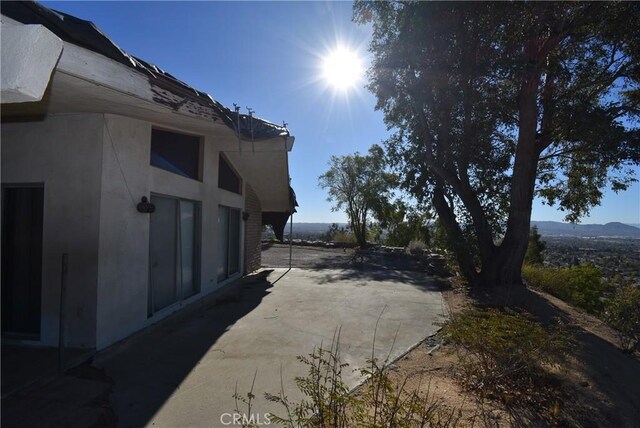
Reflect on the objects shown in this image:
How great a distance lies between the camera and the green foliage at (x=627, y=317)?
18.8 feet

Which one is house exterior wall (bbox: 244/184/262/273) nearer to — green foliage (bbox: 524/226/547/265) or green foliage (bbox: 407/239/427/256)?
green foliage (bbox: 407/239/427/256)

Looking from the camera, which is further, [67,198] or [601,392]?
[67,198]

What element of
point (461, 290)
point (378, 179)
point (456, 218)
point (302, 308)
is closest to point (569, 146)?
point (456, 218)

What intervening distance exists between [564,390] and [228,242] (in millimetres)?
7631

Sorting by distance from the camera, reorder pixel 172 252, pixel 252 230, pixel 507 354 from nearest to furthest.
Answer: pixel 507 354, pixel 172 252, pixel 252 230

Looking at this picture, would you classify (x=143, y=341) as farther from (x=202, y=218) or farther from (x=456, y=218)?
(x=456, y=218)

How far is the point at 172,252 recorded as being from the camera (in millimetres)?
6379

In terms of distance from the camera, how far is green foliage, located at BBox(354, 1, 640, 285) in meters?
7.67

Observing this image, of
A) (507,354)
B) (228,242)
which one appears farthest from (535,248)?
(507,354)

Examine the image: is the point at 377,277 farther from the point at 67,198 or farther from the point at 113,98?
the point at 113,98

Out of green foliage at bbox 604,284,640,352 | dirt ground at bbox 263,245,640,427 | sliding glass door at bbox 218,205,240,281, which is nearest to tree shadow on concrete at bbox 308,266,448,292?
sliding glass door at bbox 218,205,240,281

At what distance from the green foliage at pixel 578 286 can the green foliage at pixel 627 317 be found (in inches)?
111

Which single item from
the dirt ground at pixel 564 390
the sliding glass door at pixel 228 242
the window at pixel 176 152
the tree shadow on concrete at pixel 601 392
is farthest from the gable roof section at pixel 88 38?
the sliding glass door at pixel 228 242

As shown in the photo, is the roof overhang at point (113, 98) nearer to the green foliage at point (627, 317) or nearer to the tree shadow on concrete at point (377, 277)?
the tree shadow on concrete at point (377, 277)
